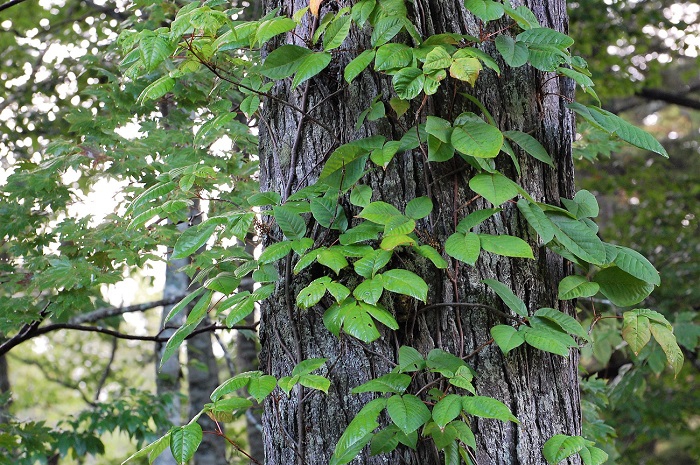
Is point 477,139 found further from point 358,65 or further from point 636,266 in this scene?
point 636,266

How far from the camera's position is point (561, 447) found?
1.49m

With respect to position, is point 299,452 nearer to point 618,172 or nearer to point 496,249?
point 496,249

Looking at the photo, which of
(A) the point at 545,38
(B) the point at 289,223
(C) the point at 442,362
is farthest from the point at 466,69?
(C) the point at 442,362

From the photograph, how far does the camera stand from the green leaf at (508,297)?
1.52 metres

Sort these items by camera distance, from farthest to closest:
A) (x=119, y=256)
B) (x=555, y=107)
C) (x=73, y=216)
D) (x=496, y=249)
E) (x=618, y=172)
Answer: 1. (x=618, y=172)
2. (x=73, y=216)
3. (x=119, y=256)
4. (x=555, y=107)
5. (x=496, y=249)

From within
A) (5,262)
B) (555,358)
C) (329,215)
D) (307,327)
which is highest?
(5,262)

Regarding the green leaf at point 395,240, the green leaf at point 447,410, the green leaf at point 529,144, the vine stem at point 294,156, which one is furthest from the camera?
the vine stem at point 294,156

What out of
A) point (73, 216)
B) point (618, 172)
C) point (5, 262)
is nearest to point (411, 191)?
point (73, 216)

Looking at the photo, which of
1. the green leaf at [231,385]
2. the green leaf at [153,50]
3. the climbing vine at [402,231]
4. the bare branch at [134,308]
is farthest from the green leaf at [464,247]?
the bare branch at [134,308]

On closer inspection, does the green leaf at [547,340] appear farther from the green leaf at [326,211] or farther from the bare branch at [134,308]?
the bare branch at [134,308]

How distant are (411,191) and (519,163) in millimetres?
303

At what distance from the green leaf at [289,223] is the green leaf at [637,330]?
2.68ft

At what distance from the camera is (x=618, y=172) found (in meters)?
9.10

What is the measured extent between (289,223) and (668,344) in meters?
0.94
